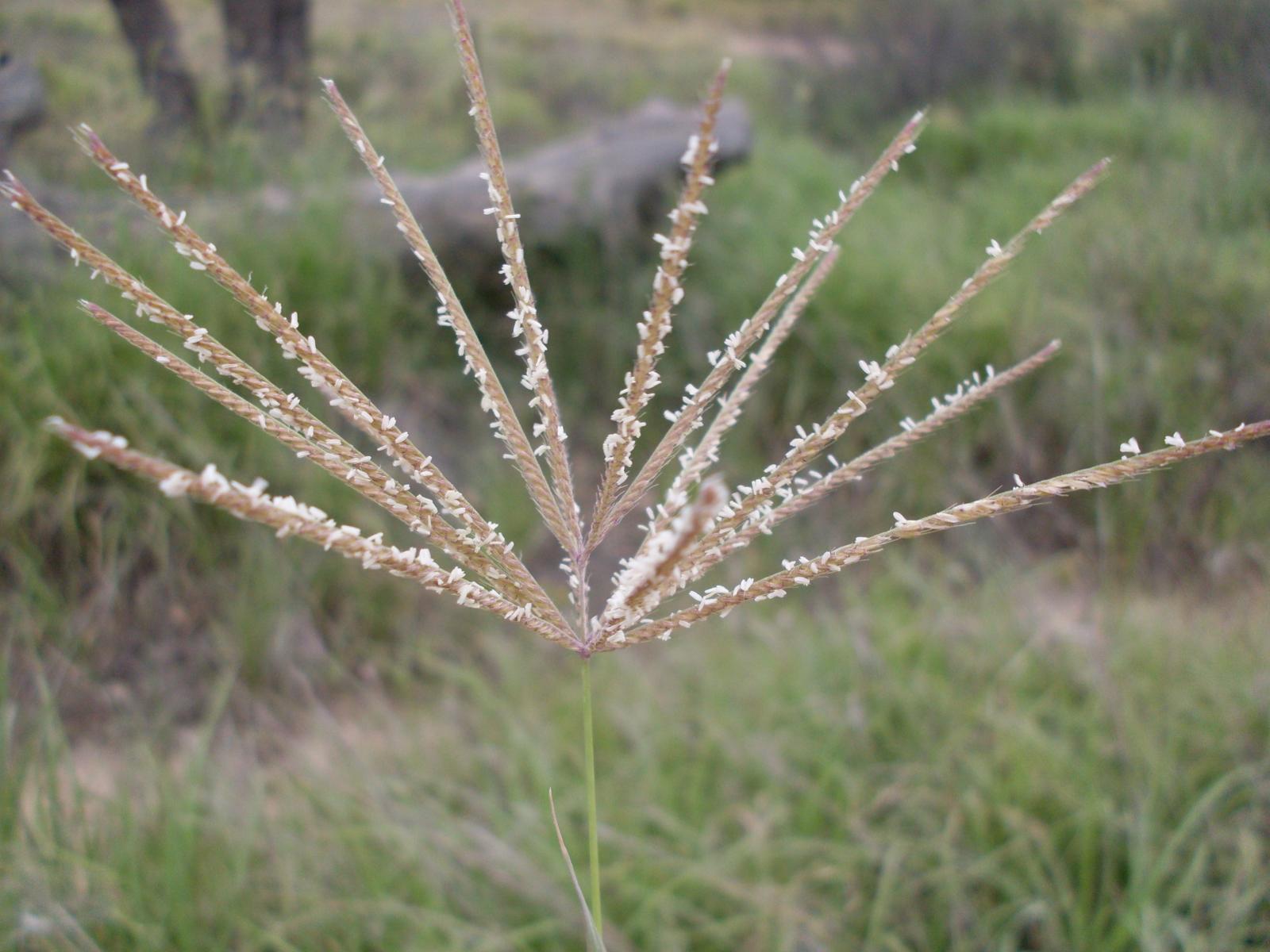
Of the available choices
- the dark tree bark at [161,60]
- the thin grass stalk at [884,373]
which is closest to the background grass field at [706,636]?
the dark tree bark at [161,60]

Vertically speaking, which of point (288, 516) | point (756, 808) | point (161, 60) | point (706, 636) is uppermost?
point (161, 60)

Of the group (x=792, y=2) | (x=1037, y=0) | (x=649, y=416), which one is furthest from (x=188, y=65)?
(x=792, y=2)

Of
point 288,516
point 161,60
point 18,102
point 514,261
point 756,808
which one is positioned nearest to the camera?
point 288,516

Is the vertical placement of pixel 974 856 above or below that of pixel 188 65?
below

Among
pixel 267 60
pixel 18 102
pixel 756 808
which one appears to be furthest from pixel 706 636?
pixel 267 60

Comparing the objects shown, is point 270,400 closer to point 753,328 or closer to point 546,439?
point 546,439

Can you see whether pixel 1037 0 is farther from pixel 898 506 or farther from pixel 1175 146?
pixel 898 506
